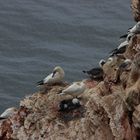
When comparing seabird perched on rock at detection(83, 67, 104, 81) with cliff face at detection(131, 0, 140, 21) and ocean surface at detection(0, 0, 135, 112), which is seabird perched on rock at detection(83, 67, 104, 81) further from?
ocean surface at detection(0, 0, 135, 112)

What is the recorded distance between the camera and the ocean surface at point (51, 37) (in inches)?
2152

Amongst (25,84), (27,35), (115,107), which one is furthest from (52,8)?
(115,107)

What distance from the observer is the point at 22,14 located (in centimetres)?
6925

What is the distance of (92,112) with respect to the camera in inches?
902

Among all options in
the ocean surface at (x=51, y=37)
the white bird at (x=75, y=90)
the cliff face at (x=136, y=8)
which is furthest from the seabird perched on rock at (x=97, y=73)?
the ocean surface at (x=51, y=37)

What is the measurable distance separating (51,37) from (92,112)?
41.4m

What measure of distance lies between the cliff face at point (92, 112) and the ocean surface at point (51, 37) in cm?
2320

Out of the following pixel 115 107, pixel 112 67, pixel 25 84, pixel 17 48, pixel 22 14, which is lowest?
pixel 115 107

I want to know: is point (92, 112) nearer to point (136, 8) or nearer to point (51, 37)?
point (136, 8)

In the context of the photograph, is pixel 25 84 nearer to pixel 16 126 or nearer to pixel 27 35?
pixel 27 35

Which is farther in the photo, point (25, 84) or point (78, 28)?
point (78, 28)

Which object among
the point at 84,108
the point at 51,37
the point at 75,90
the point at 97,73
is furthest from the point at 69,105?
the point at 51,37

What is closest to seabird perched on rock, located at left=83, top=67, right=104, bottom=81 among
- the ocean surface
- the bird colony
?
the bird colony

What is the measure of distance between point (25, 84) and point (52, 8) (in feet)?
64.1
